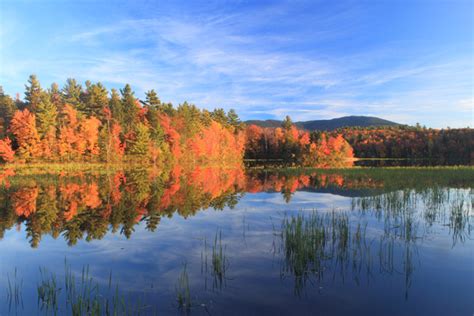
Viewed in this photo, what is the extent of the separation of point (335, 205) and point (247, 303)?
13.1 meters

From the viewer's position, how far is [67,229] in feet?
45.7

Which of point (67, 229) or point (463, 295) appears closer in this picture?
point (463, 295)

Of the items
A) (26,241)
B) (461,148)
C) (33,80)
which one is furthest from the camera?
(461,148)

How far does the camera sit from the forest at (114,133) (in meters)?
57.1

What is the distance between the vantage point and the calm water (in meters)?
6.82

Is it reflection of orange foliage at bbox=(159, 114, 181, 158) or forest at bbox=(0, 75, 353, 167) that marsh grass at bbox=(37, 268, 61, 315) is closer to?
forest at bbox=(0, 75, 353, 167)

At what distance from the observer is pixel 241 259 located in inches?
379

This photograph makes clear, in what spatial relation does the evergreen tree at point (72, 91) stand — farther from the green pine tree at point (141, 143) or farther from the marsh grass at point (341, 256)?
the marsh grass at point (341, 256)

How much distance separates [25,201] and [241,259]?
18.5 m

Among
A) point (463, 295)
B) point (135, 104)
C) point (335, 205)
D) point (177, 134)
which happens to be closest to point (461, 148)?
point (177, 134)

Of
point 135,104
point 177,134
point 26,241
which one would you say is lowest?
point 26,241

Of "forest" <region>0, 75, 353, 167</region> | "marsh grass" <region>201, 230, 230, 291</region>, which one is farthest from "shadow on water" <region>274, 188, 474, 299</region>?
"forest" <region>0, 75, 353, 167</region>

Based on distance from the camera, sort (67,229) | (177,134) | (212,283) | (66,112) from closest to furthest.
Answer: (212,283), (67,229), (66,112), (177,134)

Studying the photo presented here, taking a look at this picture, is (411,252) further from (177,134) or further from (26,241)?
(177,134)
